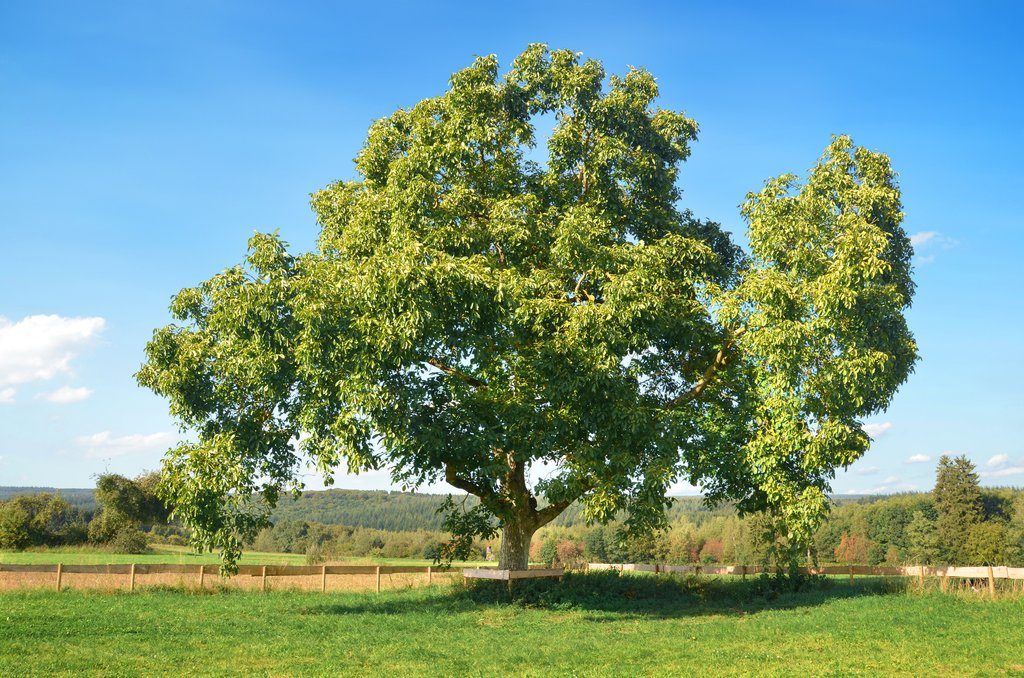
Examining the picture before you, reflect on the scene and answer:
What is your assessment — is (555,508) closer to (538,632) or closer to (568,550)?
(538,632)

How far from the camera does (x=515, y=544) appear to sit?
1053 inches

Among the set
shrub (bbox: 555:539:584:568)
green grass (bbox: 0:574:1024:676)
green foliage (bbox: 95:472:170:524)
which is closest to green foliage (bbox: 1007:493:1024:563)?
shrub (bbox: 555:539:584:568)

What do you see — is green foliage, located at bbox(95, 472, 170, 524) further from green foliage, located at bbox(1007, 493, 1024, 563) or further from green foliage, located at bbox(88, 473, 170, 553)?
green foliage, located at bbox(1007, 493, 1024, 563)

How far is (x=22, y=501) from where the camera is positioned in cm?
6378

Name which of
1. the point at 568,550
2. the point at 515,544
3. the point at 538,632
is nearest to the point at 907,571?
the point at 515,544

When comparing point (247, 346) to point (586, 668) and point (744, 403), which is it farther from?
point (744, 403)

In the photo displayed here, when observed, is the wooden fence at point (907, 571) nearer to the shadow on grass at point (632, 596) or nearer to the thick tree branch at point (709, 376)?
the shadow on grass at point (632, 596)

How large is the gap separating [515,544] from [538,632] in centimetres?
632

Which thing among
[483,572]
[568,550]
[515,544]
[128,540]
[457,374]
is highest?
[457,374]

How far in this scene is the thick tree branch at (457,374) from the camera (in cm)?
2520

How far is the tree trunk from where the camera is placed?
87.6ft

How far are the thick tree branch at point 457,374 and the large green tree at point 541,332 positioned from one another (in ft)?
0.32

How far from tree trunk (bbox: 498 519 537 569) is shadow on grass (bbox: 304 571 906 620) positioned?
69cm

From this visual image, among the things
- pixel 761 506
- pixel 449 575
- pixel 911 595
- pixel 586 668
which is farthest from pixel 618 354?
pixel 449 575
